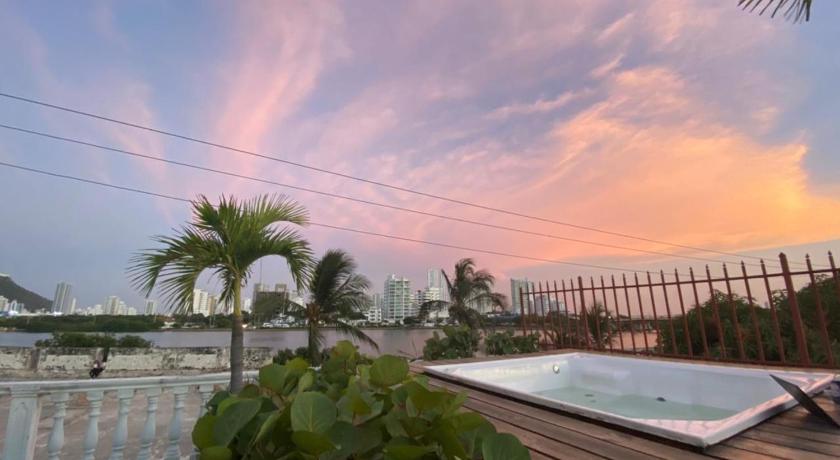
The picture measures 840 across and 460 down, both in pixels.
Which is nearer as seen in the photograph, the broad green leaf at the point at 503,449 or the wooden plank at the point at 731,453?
the broad green leaf at the point at 503,449

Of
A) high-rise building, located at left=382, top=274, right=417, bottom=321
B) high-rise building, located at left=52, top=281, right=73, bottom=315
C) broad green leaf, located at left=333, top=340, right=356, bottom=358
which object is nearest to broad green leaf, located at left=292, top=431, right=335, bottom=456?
broad green leaf, located at left=333, top=340, right=356, bottom=358

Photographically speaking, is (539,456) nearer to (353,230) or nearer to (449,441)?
(449,441)

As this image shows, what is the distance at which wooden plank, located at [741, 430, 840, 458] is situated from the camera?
1481mm

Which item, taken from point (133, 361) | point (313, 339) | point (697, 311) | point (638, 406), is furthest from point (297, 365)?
point (133, 361)

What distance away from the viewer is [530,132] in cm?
729

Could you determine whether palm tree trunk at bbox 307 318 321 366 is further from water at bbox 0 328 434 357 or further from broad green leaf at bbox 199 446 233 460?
broad green leaf at bbox 199 446 233 460

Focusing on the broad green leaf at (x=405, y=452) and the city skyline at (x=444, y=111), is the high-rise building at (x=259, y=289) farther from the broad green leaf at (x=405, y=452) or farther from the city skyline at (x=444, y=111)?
the broad green leaf at (x=405, y=452)

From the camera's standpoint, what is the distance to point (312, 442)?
547mm

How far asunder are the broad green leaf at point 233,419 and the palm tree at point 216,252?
2.71 meters

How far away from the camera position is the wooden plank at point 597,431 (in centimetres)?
145

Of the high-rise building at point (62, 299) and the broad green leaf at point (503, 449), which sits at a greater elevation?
the high-rise building at point (62, 299)

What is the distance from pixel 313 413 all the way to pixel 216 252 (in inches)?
125

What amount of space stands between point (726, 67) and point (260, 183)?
29.6 feet

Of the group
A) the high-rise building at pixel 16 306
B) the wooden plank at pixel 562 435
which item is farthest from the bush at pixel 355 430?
the high-rise building at pixel 16 306
